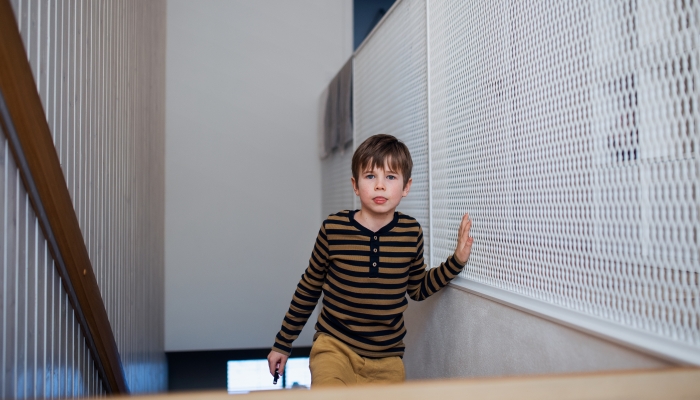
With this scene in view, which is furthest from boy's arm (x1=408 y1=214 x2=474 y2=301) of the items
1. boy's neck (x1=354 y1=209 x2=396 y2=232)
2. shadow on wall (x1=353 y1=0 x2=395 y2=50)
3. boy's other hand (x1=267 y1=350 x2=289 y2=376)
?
shadow on wall (x1=353 y1=0 x2=395 y2=50)

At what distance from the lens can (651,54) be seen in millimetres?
910

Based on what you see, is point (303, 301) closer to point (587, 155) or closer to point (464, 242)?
point (464, 242)

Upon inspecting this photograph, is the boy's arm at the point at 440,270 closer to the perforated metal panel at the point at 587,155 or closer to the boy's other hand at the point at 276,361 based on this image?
the perforated metal panel at the point at 587,155

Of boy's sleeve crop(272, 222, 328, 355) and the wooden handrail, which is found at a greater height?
the wooden handrail

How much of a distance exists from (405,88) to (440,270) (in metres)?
0.88

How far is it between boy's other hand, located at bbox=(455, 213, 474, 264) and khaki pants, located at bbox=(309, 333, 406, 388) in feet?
1.15

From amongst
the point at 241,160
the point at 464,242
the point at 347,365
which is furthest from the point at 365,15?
the point at 347,365

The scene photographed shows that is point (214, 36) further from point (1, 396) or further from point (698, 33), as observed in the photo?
point (698, 33)

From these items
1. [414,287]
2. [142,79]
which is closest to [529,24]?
[414,287]

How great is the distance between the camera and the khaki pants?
1536mm

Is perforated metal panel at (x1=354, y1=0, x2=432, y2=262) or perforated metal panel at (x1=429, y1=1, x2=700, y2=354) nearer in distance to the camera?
perforated metal panel at (x1=429, y1=1, x2=700, y2=354)

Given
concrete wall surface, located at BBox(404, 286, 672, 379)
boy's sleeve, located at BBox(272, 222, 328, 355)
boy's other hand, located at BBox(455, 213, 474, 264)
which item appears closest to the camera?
concrete wall surface, located at BBox(404, 286, 672, 379)

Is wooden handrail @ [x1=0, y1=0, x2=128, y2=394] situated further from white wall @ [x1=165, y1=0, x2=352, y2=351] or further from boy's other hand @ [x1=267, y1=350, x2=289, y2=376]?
white wall @ [x1=165, y1=0, x2=352, y2=351]

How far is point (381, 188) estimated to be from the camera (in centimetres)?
155
